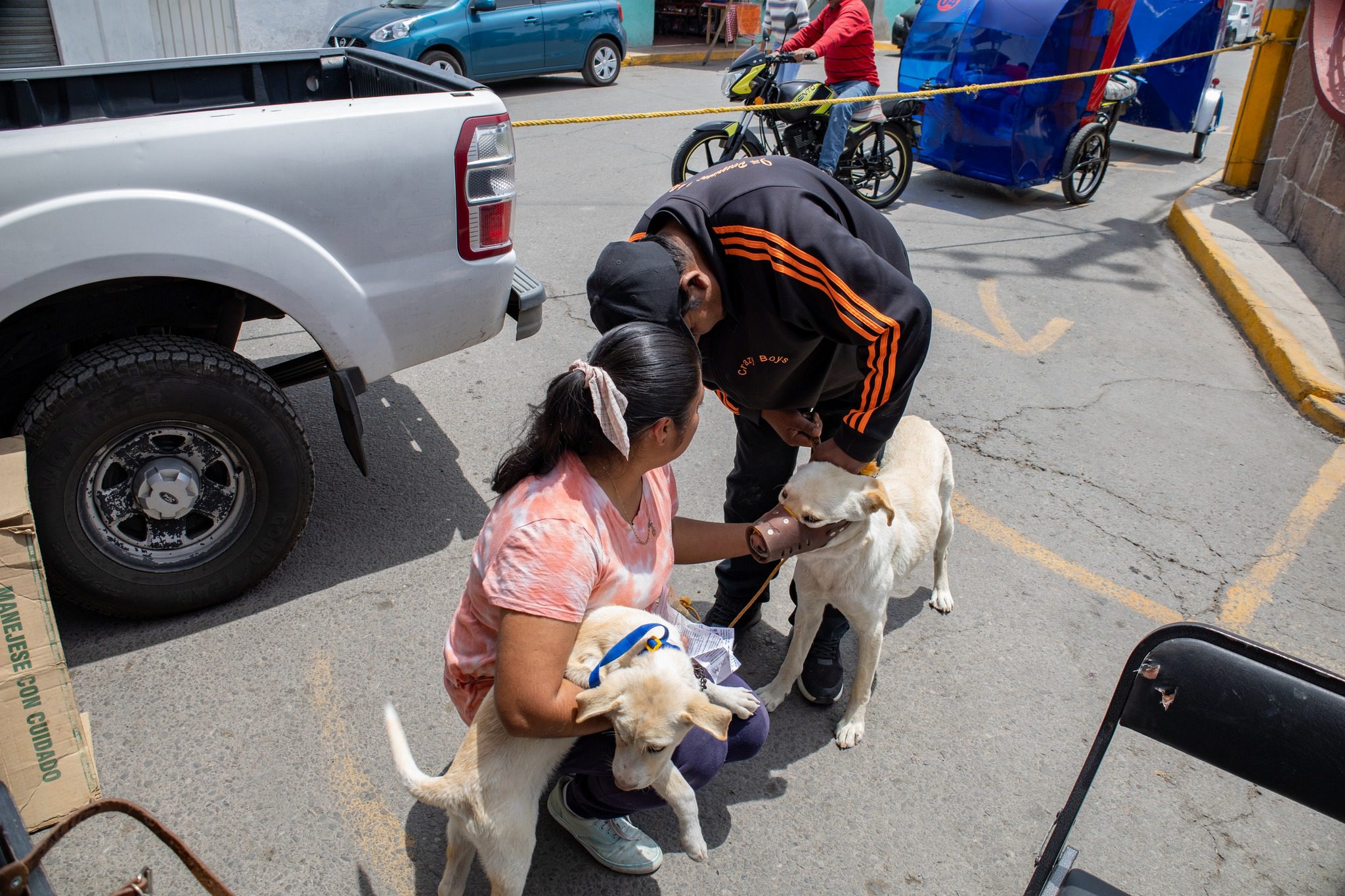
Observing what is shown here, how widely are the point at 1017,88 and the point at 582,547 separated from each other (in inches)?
296

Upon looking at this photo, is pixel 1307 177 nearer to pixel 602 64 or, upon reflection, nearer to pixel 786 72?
pixel 786 72

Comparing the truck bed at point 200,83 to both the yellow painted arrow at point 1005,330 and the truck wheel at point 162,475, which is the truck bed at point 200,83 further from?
the yellow painted arrow at point 1005,330

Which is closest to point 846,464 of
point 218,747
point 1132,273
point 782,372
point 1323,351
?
point 782,372

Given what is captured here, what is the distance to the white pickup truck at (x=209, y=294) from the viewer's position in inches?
102

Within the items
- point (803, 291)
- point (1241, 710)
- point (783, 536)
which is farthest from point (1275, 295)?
point (1241, 710)

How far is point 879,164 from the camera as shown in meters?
8.15

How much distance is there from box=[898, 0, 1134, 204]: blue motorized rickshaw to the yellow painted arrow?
8.39 ft

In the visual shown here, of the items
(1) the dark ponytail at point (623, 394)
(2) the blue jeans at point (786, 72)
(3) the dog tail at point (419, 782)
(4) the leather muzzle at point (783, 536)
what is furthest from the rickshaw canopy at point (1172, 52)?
(3) the dog tail at point (419, 782)

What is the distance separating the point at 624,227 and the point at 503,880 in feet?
19.0

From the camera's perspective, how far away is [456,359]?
509cm

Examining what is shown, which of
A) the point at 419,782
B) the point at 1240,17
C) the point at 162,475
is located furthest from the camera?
the point at 1240,17

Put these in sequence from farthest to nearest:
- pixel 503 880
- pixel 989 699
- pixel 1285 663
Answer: pixel 989 699 < pixel 503 880 < pixel 1285 663

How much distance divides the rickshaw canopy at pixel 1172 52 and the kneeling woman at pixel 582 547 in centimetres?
989

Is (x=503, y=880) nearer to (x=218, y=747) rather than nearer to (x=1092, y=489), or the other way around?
(x=218, y=747)
